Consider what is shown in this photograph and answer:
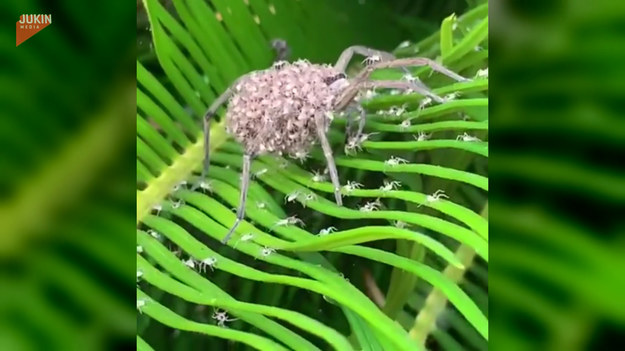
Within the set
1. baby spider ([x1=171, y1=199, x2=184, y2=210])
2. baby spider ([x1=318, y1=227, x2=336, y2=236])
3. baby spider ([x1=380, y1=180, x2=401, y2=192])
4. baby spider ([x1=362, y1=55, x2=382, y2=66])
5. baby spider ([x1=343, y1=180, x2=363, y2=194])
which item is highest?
baby spider ([x1=362, y1=55, x2=382, y2=66])

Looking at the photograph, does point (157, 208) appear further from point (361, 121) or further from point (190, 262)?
point (361, 121)

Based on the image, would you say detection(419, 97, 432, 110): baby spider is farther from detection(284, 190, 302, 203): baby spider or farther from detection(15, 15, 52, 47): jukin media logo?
detection(15, 15, 52, 47): jukin media logo

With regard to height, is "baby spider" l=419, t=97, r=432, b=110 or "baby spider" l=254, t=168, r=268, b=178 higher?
"baby spider" l=419, t=97, r=432, b=110

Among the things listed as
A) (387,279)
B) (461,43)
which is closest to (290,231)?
(387,279)

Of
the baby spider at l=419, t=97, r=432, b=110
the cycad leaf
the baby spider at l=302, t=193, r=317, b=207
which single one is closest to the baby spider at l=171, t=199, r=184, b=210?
the cycad leaf

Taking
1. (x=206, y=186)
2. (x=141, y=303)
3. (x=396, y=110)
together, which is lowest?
(x=141, y=303)

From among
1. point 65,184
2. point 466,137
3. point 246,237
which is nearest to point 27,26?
point 65,184

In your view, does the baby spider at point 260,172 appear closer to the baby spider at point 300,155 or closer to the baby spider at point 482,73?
the baby spider at point 300,155
